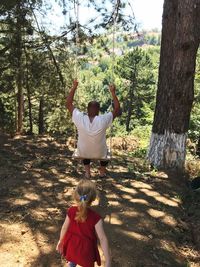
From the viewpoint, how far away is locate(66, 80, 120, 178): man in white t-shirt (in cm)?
561

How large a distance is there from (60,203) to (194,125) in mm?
13121

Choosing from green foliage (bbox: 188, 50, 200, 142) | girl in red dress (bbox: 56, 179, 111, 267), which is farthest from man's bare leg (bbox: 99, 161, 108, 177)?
green foliage (bbox: 188, 50, 200, 142)

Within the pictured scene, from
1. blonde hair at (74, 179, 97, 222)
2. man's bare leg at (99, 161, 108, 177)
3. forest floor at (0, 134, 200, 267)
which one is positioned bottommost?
forest floor at (0, 134, 200, 267)

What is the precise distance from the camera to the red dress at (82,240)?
3.08m

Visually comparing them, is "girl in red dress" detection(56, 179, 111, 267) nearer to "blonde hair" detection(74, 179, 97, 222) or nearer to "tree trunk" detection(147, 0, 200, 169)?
"blonde hair" detection(74, 179, 97, 222)

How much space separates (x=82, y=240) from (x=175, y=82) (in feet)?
15.7

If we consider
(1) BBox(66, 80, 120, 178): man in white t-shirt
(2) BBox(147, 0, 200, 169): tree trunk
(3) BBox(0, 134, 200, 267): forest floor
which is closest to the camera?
(3) BBox(0, 134, 200, 267): forest floor

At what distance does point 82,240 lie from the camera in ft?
10.3

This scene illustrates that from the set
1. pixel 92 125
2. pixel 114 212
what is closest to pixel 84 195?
pixel 114 212

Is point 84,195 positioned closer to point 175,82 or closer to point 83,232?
point 83,232

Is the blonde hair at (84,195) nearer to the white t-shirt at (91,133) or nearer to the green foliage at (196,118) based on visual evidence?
the white t-shirt at (91,133)

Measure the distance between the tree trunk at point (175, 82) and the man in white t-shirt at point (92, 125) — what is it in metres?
1.93

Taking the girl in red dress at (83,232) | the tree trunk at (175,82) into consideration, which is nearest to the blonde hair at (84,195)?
the girl in red dress at (83,232)

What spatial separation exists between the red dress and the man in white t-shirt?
260cm
